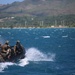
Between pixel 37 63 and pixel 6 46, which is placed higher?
pixel 6 46

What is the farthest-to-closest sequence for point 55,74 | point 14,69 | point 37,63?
point 37,63 → point 14,69 → point 55,74

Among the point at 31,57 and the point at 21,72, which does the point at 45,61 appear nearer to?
the point at 31,57

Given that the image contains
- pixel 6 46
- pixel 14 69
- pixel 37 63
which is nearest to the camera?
pixel 14 69

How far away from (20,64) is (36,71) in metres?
5.44

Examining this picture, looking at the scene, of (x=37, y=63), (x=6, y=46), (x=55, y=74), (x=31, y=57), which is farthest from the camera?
(x=31, y=57)

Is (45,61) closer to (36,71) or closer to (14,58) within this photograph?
(14,58)

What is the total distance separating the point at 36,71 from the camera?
4006 centimetres

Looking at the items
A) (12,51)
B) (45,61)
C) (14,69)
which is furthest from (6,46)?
(45,61)

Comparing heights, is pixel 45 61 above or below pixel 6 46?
below

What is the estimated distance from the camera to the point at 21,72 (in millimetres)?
39375

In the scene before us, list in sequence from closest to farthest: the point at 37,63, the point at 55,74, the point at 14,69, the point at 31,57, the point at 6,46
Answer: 1. the point at 55,74
2. the point at 14,69
3. the point at 6,46
4. the point at 37,63
5. the point at 31,57

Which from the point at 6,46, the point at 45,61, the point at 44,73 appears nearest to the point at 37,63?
the point at 45,61

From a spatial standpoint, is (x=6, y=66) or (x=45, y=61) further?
(x=45, y=61)

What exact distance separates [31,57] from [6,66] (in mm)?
9793
